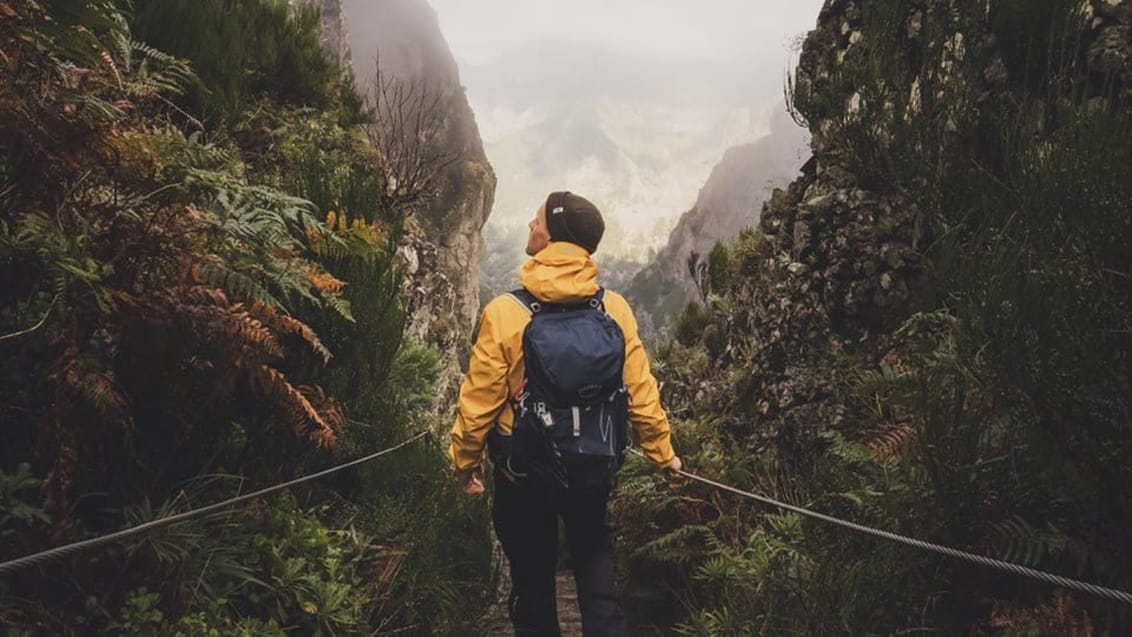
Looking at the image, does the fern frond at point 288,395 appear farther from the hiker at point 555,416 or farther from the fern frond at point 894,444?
the fern frond at point 894,444

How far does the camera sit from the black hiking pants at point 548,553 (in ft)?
8.23

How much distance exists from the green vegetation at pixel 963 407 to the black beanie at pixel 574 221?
4.17ft

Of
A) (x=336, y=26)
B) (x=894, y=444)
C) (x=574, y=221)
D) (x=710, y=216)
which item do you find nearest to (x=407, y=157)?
(x=574, y=221)

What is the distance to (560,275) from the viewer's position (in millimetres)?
2428

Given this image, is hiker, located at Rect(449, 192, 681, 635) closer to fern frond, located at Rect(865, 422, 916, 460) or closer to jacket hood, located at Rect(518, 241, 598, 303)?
jacket hood, located at Rect(518, 241, 598, 303)

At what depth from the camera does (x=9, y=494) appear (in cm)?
161

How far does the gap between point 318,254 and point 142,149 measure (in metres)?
1.25

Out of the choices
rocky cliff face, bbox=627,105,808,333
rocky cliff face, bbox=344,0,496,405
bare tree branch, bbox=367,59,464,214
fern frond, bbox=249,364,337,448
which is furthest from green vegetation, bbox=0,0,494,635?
rocky cliff face, bbox=627,105,808,333

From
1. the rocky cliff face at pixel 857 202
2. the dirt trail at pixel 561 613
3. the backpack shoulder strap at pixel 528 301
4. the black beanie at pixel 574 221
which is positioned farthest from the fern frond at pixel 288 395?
the rocky cliff face at pixel 857 202

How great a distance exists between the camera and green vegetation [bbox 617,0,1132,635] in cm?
176

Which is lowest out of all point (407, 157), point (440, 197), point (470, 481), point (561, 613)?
point (561, 613)

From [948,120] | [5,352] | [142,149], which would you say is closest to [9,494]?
[5,352]

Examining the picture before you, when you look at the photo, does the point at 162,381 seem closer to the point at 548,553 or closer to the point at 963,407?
the point at 548,553

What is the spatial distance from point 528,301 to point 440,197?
28.7 metres
